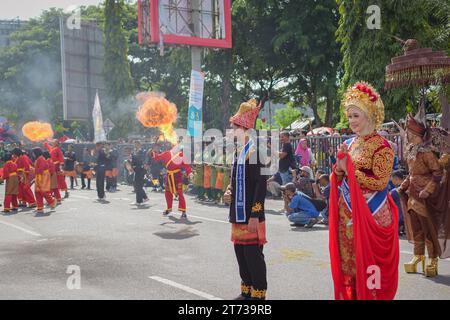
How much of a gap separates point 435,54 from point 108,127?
957 inches

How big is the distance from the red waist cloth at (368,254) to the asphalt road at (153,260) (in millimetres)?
1452

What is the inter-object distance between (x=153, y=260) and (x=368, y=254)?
4666 mm

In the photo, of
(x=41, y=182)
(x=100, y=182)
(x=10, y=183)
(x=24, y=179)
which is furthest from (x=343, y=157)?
(x=100, y=182)

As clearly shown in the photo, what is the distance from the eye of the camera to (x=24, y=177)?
59.1 ft

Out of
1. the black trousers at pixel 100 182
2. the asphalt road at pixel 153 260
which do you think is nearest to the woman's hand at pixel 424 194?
the asphalt road at pixel 153 260

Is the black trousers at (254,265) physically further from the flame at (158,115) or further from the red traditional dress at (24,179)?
the flame at (158,115)

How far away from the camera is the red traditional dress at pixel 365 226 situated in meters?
5.46

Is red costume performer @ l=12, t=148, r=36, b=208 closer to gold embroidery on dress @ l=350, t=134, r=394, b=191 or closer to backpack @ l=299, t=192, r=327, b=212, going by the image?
backpack @ l=299, t=192, r=327, b=212

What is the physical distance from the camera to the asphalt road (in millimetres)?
7357

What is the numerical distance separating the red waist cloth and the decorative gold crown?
19.5 inches

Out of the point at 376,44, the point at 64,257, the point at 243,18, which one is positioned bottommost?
the point at 64,257

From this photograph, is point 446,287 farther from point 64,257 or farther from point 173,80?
point 173,80
